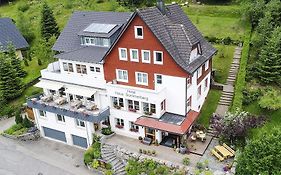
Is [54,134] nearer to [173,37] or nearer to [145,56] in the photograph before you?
[145,56]

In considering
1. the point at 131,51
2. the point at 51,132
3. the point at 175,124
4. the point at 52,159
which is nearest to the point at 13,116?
the point at 51,132

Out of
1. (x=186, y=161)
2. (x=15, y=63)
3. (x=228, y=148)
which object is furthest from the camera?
(x=15, y=63)

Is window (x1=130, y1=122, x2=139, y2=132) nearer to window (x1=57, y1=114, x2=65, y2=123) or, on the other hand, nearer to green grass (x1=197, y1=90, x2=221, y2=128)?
green grass (x1=197, y1=90, x2=221, y2=128)

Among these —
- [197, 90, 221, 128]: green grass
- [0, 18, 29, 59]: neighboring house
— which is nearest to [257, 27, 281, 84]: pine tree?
[197, 90, 221, 128]: green grass

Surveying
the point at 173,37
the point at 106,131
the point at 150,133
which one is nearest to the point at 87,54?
the point at 106,131

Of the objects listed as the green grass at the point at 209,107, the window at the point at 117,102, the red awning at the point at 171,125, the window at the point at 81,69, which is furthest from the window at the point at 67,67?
the green grass at the point at 209,107

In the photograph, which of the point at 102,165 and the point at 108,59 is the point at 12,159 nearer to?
the point at 102,165
